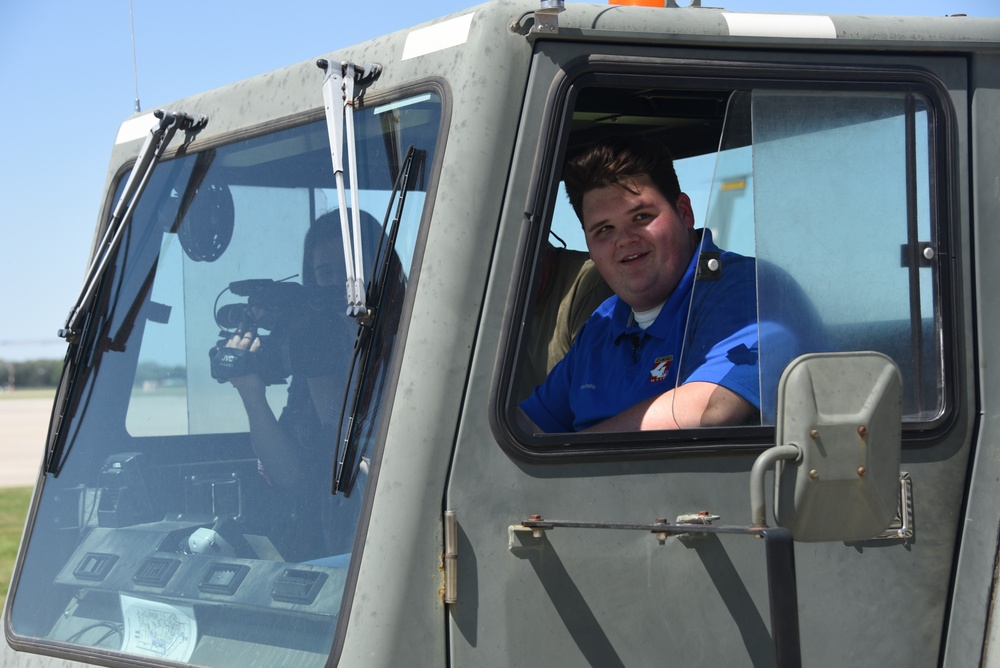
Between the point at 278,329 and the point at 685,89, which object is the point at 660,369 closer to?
the point at 685,89

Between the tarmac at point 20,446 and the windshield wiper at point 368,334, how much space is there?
25.7ft

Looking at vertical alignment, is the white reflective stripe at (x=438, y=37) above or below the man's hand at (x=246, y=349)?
above

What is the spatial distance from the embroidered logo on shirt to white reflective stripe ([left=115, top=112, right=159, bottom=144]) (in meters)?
1.38

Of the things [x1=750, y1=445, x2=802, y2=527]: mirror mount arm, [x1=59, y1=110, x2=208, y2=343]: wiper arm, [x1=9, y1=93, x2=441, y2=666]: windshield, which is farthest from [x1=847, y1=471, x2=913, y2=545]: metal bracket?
[x1=59, y1=110, x2=208, y2=343]: wiper arm

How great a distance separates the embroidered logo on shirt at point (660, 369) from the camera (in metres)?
2.34

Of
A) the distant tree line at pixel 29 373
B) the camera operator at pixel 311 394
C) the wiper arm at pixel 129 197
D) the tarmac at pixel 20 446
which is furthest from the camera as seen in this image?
the distant tree line at pixel 29 373

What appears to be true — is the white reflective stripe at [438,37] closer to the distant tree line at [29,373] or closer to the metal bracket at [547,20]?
the metal bracket at [547,20]

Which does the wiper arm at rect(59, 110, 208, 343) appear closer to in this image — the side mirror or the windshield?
the windshield

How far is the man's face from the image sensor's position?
97.0 inches

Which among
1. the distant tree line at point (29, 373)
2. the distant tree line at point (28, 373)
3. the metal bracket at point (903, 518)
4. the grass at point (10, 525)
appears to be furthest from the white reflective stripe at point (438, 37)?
the distant tree line at point (28, 373)

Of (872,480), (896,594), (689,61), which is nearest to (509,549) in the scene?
(872,480)

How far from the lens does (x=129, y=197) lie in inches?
106

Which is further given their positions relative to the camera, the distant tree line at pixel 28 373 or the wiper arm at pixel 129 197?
the distant tree line at pixel 28 373

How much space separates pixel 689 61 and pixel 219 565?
1316 millimetres
